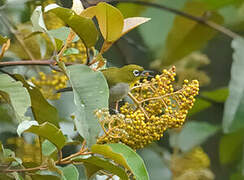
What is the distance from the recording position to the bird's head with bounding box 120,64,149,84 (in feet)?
4.49

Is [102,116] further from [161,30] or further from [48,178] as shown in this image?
A: [161,30]

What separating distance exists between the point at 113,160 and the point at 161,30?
201 centimetres

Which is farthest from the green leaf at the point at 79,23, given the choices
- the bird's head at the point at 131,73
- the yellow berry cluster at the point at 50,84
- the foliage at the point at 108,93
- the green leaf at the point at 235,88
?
the green leaf at the point at 235,88

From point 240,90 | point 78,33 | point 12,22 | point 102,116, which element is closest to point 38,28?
point 78,33

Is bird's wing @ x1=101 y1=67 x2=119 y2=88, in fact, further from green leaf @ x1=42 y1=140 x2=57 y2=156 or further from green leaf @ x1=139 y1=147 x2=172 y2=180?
green leaf @ x1=139 y1=147 x2=172 y2=180

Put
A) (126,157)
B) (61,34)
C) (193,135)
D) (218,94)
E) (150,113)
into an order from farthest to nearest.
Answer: (193,135) < (218,94) < (61,34) < (150,113) < (126,157)

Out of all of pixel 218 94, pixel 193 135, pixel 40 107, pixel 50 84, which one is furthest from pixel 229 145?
pixel 40 107

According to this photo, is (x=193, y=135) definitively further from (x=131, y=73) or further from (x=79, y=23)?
(x=79, y=23)

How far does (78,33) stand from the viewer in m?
1.30

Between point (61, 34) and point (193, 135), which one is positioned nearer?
point (61, 34)

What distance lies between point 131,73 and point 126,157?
0.27m

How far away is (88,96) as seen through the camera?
48.3 inches

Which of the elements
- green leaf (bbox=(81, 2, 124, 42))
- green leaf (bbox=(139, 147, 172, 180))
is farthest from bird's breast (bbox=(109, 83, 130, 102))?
green leaf (bbox=(139, 147, 172, 180))

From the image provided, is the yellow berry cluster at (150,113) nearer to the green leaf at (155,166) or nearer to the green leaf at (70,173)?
the green leaf at (70,173)
